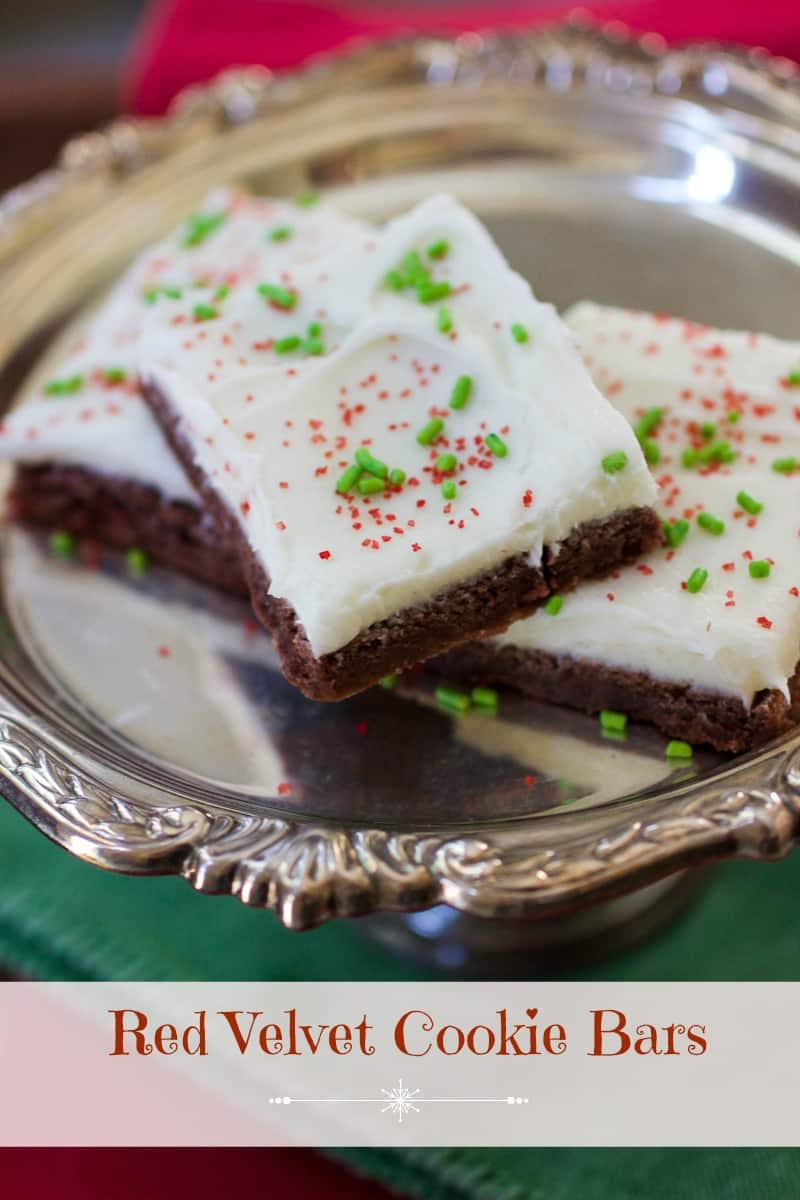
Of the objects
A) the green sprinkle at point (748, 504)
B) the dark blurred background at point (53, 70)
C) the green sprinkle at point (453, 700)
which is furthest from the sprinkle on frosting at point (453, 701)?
the dark blurred background at point (53, 70)

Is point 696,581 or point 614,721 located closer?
point 696,581

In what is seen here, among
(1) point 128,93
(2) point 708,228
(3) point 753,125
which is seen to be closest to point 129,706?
(2) point 708,228

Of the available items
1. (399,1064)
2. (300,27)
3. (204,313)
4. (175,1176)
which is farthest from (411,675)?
(300,27)

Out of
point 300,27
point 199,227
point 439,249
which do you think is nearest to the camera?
point 439,249

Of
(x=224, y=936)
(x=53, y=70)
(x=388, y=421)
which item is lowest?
(x=224, y=936)

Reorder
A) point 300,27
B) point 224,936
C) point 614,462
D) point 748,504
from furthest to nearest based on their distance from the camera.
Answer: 1. point 300,27
2. point 224,936
3. point 748,504
4. point 614,462

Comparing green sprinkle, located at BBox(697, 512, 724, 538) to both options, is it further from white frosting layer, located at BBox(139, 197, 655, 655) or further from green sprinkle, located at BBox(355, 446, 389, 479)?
green sprinkle, located at BBox(355, 446, 389, 479)

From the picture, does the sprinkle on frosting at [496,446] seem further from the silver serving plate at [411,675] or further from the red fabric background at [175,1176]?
the red fabric background at [175,1176]

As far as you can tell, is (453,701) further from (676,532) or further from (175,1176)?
(175,1176)
